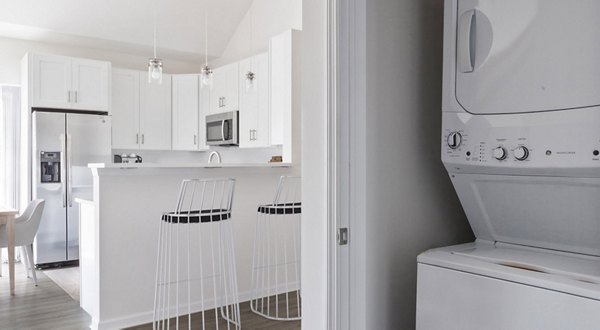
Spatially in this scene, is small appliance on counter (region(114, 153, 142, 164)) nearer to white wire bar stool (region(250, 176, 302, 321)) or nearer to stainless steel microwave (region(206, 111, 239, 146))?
stainless steel microwave (region(206, 111, 239, 146))

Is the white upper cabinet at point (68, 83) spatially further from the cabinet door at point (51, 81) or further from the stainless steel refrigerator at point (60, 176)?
the stainless steel refrigerator at point (60, 176)

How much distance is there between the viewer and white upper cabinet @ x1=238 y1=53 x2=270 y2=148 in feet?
16.8

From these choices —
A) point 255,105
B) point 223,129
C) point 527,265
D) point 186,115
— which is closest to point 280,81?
point 255,105

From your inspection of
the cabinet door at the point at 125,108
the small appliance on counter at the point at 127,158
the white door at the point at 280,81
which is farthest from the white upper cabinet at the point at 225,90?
the small appliance on counter at the point at 127,158

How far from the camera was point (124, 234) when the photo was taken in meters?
3.25

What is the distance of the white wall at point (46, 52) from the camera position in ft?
17.6

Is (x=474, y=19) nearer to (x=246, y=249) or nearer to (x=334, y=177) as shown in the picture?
(x=334, y=177)

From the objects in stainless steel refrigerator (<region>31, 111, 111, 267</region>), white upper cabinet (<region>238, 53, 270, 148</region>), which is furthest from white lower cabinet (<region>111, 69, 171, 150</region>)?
white upper cabinet (<region>238, 53, 270, 148</region>)

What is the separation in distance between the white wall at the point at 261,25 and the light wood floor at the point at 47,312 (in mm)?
3234

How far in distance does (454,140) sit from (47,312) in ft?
11.3

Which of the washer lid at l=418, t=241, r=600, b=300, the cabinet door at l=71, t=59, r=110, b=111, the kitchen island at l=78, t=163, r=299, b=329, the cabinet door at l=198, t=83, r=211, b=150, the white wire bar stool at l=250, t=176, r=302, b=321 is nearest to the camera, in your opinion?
the washer lid at l=418, t=241, r=600, b=300

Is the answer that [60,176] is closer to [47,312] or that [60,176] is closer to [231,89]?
[47,312]

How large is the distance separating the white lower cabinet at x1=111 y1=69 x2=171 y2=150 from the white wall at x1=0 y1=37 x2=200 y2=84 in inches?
15.6

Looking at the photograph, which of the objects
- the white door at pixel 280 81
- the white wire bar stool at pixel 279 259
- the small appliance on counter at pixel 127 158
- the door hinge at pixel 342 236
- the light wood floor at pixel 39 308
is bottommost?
the light wood floor at pixel 39 308
